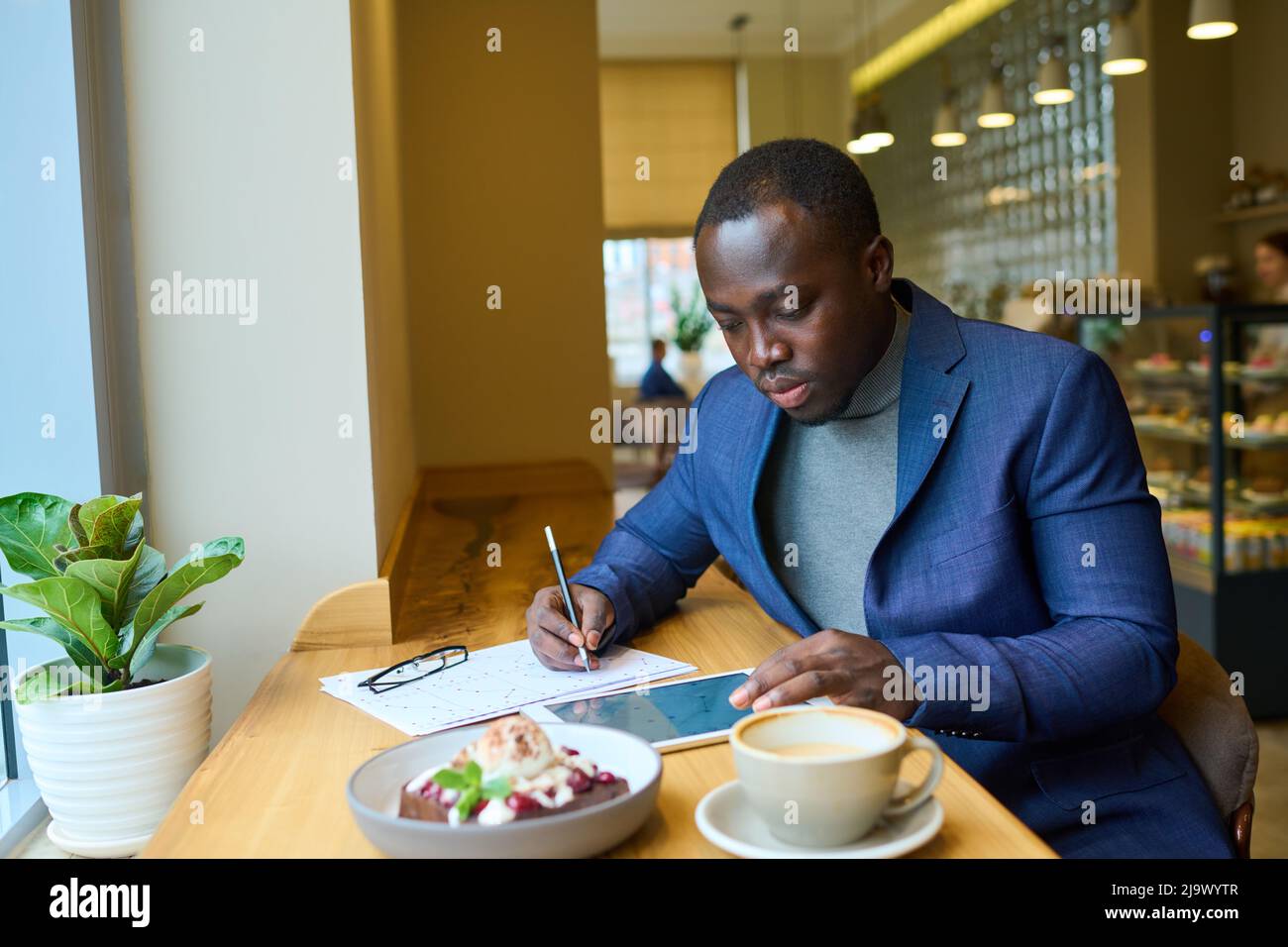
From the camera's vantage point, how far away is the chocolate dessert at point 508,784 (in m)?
0.84

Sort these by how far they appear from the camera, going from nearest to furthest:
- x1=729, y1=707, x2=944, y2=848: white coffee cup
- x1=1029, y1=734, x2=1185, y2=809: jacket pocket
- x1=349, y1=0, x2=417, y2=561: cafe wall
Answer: x1=729, y1=707, x2=944, y2=848: white coffee cup
x1=1029, y1=734, x2=1185, y2=809: jacket pocket
x1=349, y1=0, x2=417, y2=561: cafe wall

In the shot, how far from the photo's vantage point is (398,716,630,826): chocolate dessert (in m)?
0.84

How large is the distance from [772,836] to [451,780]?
0.24m

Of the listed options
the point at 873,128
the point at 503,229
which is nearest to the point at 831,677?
the point at 503,229

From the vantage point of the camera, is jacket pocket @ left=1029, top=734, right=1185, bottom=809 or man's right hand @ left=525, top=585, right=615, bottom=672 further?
man's right hand @ left=525, top=585, right=615, bottom=672

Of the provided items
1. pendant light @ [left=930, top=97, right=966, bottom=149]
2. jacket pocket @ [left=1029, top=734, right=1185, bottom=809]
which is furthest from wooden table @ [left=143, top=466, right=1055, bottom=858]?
pendant light @ [left=930, top=97, right=966, bottom=149]

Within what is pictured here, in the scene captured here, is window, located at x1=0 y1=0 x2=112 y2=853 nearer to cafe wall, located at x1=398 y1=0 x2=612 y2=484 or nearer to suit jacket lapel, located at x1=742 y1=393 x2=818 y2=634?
suit jacket lapel, located at x1=742 y1=393 x2=818 y2=634

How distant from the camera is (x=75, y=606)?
1.24m

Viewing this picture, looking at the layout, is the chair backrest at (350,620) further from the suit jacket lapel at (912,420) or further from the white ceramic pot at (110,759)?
the suit jacket lapel at (912,420)

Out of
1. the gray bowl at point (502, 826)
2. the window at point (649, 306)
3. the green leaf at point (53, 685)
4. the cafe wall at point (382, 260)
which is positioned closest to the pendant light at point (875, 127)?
the window at point (649, 306)

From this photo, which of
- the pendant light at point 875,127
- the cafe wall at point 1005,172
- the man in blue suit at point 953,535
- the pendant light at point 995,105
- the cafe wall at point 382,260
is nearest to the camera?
the man in blue suit at point 953,535

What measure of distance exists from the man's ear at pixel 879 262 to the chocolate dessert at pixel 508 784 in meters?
0.81

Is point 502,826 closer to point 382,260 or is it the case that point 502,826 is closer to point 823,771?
point 823,771
